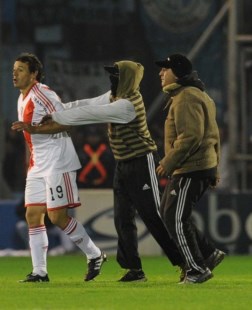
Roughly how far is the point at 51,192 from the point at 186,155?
134 cm

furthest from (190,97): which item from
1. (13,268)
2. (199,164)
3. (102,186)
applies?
(102,186)

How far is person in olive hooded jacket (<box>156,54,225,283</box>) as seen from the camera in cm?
1246

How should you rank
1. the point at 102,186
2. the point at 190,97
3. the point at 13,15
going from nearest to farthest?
1. the point at 190,97
2. the point at 102,186
3. the point at 13,15

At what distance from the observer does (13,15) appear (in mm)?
22250

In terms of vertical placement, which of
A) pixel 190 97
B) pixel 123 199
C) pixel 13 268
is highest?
pixel 190 97

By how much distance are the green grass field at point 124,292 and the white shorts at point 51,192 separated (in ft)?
2.28

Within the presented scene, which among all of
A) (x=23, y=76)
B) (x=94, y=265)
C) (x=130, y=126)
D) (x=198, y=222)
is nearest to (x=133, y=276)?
(x=94, y=265)

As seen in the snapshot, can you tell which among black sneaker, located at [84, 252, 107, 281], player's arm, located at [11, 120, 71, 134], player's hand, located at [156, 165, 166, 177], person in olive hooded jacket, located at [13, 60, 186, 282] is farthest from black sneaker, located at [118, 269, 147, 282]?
player's arm, located at [11, 120, 71, 134]

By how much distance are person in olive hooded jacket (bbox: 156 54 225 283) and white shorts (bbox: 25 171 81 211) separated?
90 centimetres

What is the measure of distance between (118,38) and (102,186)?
9.26 feet

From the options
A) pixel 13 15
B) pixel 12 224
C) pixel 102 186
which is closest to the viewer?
pixel 12 224

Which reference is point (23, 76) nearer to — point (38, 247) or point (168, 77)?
point (168, 77)

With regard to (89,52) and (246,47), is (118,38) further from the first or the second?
(246,47)

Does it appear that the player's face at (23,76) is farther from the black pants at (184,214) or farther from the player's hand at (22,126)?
the black pants at (184,214)
